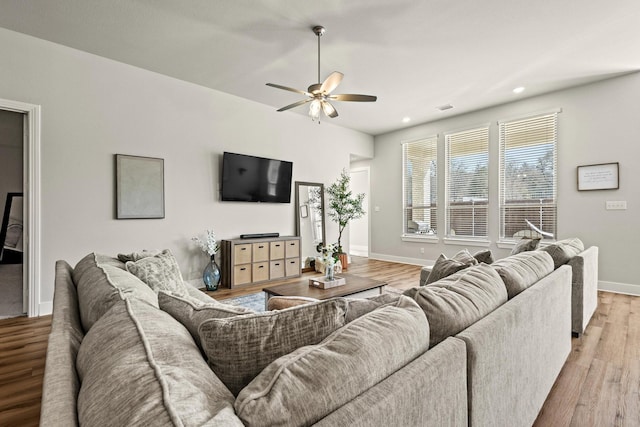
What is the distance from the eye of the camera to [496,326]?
1073 mm

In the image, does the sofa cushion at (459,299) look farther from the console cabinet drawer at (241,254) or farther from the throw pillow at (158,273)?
the console cabinet drawer at (241,254)

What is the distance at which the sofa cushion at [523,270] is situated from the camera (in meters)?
1.51

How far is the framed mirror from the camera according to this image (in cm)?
570

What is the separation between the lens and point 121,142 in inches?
148

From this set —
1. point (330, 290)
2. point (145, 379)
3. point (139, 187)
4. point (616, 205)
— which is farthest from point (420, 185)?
point (145, 379)

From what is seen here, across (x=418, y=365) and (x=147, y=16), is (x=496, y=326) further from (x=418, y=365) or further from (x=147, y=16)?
(x=147, y=16)

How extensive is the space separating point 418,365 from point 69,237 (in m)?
4.01

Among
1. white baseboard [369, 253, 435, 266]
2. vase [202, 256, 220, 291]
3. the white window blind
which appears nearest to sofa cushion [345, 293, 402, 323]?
vase [202, 256, 220, 291]

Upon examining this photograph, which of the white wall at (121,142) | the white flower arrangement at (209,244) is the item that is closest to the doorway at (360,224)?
the white wall at (121,142)

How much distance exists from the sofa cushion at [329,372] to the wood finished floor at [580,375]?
1.48 meters

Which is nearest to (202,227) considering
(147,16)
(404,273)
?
(147,16)

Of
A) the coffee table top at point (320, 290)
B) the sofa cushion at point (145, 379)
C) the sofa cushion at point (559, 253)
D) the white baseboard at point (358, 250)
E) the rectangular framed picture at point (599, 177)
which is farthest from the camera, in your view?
the white baseboard at point (358, 250)

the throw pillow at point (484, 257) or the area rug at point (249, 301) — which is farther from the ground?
the throw pillow at point (484, 257)

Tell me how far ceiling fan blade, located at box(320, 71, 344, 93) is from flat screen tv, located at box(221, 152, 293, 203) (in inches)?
83.6
